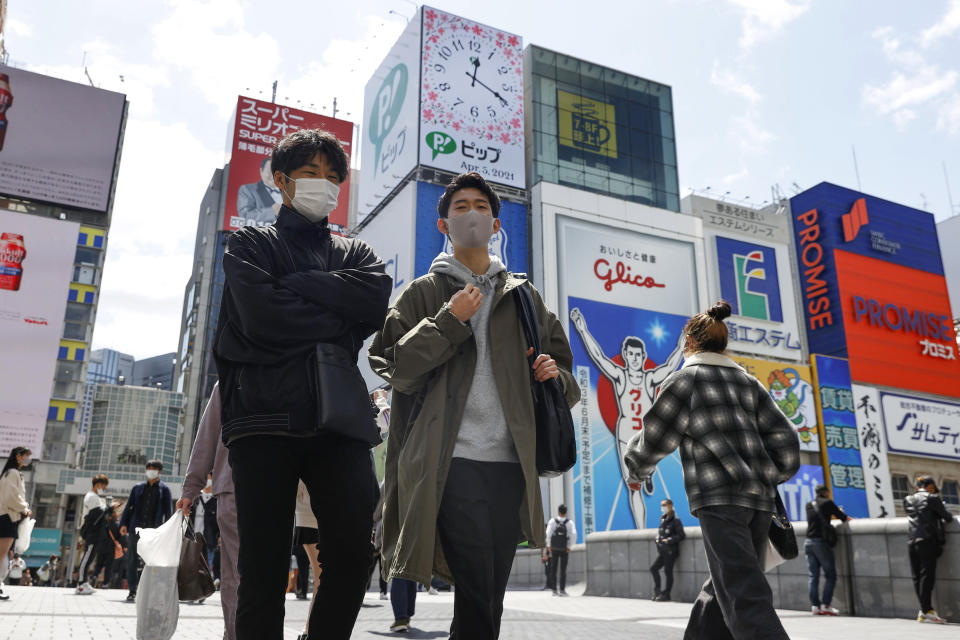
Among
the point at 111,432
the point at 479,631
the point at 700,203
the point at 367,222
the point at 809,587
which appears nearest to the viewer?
the point at 479,631

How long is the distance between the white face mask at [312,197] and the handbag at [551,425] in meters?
0.76

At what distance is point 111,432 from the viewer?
9500 cm

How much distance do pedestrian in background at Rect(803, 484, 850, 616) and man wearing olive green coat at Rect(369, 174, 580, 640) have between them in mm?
6710

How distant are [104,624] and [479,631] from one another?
14.9 ft

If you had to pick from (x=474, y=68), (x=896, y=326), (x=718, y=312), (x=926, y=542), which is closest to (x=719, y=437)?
(x=718, y=312)

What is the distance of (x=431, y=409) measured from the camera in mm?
2396

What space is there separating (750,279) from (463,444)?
34.1 meters

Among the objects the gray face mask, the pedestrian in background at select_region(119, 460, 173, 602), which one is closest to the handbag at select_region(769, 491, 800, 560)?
the gray face mask

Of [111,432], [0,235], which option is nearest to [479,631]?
[0,235]

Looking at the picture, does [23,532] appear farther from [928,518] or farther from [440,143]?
[440,143]

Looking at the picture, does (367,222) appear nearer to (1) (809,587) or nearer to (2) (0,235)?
(2) (0,235)

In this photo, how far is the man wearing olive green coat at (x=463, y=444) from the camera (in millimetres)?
2266

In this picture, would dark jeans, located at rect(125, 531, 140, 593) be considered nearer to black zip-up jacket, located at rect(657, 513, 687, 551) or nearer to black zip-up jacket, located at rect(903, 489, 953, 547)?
black zip-up jacket, located at rect(657, 513, 687, 551)

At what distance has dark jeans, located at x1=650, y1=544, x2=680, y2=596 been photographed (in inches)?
411
